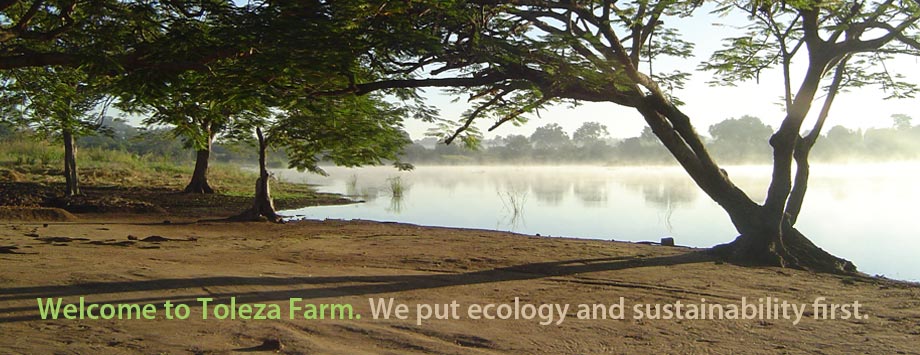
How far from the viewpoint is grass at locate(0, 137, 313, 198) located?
18.9 meters

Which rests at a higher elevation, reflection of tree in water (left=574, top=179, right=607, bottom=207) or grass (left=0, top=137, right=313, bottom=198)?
grass (left=0, top=137, right=313, bottom=198)

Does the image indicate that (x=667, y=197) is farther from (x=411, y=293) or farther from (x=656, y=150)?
(x=656, y=150)

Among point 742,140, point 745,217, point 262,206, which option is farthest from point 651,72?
point 742,140

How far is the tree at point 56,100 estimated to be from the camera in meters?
9.83

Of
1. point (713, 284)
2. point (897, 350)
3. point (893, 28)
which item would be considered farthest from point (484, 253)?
point (893, 28)

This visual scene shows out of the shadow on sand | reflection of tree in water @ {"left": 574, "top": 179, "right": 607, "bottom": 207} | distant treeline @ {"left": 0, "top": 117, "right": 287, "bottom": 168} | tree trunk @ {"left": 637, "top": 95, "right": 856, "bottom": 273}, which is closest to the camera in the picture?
the shadow on sand

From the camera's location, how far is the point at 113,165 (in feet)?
78.5

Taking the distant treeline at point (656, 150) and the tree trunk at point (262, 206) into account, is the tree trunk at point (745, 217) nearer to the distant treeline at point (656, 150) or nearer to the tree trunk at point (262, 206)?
the tree trunk at point (262, 206)

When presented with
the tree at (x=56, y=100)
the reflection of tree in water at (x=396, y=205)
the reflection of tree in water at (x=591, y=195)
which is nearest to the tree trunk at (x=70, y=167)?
the tree at (x=56, y=100)

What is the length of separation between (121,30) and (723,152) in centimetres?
5426

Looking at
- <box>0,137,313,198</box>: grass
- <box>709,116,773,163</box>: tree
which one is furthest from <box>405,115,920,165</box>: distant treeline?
<box>0,137,313,198</box>: grass

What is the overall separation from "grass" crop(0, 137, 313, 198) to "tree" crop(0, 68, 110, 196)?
2951mm

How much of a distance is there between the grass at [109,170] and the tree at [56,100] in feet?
9.68

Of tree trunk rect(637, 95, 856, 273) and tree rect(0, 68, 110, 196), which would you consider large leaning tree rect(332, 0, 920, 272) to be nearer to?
tree trunk rect(637, 95, 856, 273)
